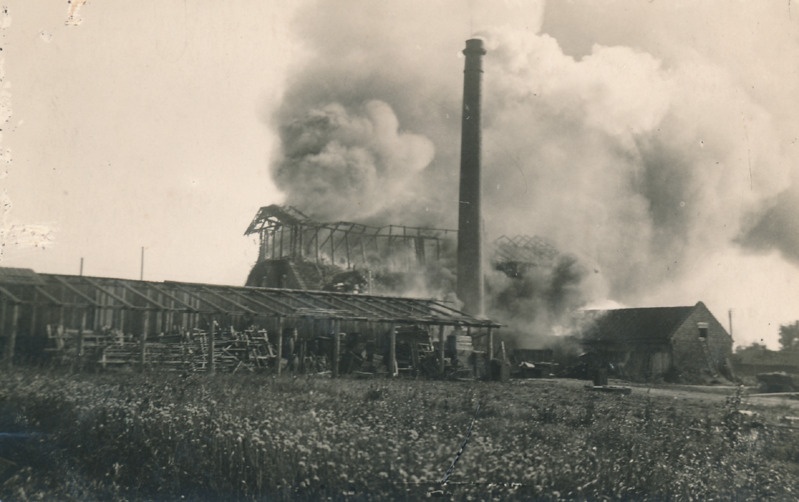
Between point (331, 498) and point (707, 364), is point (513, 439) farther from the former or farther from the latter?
point (707, 364)

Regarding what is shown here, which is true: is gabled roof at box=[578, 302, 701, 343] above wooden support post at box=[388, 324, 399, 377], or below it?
above

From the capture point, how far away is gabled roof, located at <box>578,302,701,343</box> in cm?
4131

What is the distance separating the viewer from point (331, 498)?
26.2ft

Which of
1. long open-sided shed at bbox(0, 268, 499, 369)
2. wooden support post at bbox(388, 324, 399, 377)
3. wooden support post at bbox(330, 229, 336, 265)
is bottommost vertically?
wooden support post at bbox(388, 324, 399, 377)

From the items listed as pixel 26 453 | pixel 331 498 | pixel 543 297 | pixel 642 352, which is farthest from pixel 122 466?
pixel 543 297

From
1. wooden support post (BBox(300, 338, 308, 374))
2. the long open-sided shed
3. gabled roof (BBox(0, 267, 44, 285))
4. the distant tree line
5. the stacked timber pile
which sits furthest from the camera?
the distant tree line

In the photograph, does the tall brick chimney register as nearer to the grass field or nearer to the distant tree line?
the grass field

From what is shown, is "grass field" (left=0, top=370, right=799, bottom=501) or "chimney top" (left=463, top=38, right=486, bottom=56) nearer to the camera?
"grass field" (left=0, top=370, right=799, bottom=501)

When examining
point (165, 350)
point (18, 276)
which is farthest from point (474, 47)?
point (18, 276)

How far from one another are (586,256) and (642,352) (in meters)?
11.1

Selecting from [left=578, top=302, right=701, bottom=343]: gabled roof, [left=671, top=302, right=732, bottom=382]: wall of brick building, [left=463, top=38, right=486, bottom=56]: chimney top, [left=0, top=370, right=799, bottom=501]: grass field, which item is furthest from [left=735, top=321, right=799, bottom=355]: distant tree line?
[left=0, top=370, right=799, bottom=501]: grass field

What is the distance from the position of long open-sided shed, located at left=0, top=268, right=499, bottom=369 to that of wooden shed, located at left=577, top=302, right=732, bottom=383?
48.2 feet

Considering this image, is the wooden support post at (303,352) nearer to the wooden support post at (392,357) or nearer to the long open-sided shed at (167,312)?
the long open-sided shed at (167,312)

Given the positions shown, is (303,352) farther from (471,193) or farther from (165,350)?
(471,193)
